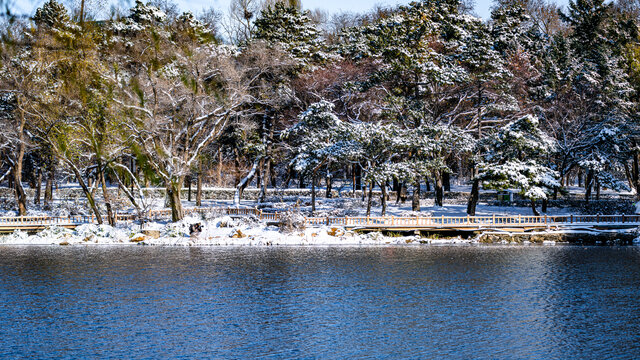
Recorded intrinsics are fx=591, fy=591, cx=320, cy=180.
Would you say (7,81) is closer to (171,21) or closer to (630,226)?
(171,21)

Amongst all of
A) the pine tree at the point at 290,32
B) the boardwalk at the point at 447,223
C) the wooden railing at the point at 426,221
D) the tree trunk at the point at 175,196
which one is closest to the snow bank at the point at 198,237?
the boardwalk at the point at 447,223

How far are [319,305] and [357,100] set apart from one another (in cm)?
3546

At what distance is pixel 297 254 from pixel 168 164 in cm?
1434

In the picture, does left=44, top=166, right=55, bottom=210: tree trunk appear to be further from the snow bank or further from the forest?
the snow bank

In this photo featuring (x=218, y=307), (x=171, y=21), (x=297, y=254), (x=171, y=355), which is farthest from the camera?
(x=171, y=21)

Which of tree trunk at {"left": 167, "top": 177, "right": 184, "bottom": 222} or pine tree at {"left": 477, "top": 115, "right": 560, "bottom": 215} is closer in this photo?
pine tree at {"left": 477, "top": 115, "right": 560, "bottom": 215}

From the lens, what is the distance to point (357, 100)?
54.7 meters

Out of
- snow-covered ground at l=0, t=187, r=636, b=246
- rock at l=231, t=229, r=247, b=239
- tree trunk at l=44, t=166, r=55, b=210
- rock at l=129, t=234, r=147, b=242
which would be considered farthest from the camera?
tree trunk at l=44, t=166, r=55, b=210

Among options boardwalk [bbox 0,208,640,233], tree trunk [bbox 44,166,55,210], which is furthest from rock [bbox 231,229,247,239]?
tree trunk [bbox 44,166,55,210]

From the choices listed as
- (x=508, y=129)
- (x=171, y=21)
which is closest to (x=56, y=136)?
(x=171, y=21)

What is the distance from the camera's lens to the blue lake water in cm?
1612

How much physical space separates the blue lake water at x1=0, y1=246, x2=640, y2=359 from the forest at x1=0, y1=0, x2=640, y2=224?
1099 centimetres

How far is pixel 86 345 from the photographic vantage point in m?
16.2

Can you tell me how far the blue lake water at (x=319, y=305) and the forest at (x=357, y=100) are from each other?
36.0ft
